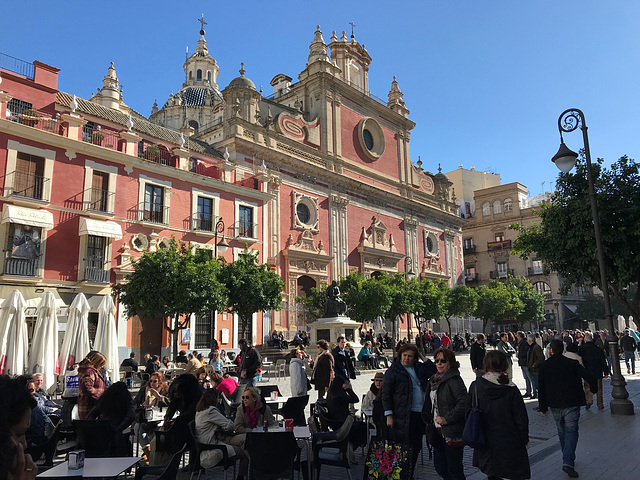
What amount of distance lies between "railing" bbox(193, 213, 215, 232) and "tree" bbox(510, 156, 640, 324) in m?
14.7

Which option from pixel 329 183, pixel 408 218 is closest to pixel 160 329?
pixel 329 183

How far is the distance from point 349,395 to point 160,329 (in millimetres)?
15546

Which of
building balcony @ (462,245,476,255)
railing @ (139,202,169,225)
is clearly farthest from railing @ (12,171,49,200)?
building balcony @ (462,245,476,255)

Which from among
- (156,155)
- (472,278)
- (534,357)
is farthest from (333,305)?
(472,278)

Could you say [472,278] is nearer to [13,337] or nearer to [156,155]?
[156,155]

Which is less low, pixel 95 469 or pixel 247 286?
pixel 247 286

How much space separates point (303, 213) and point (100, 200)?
13.1 metres

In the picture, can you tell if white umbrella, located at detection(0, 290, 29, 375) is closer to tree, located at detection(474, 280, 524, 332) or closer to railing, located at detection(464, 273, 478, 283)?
tree, located at detection(474, 280, 524, 332)

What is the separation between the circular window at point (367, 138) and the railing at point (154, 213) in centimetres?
1844

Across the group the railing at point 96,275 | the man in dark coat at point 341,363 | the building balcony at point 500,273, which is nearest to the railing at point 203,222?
the railing at point 96,275

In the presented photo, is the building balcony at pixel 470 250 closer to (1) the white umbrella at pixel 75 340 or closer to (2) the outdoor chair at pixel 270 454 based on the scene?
(1) the white umbrella at pixel 75 340

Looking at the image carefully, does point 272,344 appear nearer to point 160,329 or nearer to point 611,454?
point 160,329

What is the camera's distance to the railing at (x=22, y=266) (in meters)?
16.3

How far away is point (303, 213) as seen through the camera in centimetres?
2997
